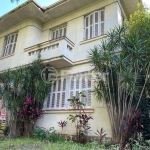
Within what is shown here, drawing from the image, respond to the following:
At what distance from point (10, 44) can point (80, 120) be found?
24.7ft

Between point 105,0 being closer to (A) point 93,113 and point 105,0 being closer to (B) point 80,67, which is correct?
(B) point 80,67

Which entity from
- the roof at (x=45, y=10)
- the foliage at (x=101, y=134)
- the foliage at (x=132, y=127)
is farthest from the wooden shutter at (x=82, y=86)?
the roof at (x=45, y=10)

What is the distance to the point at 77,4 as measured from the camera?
30.1ft

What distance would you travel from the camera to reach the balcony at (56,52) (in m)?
7.71

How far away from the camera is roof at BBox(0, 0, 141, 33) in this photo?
9.08 metres

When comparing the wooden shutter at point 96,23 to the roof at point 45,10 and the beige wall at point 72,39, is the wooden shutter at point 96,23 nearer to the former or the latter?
the beige wall at point 72,39

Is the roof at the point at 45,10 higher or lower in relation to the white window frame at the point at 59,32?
higher

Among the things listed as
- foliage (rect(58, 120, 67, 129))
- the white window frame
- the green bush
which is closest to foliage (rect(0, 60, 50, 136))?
the green bush

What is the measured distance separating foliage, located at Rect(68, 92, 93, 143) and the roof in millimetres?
5294

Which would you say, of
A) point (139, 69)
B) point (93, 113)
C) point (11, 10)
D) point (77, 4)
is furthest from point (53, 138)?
point (11, 10)

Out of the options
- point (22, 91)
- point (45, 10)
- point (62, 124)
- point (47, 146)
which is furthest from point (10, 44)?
point (47, 146)

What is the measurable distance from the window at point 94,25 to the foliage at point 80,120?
3389 mm

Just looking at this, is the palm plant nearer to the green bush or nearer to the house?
the house

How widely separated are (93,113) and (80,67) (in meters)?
2.40
